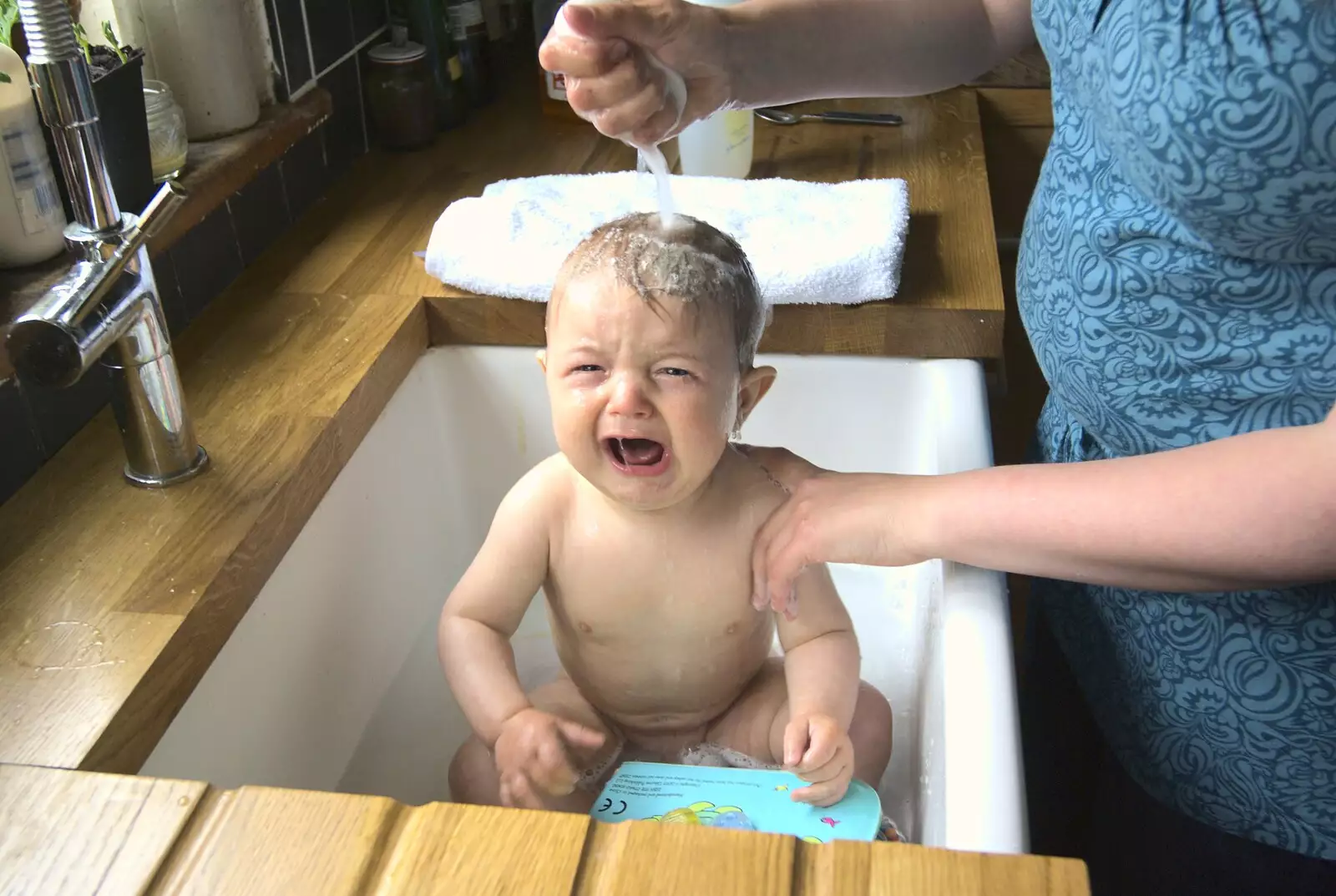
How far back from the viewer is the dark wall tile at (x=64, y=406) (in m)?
0.97

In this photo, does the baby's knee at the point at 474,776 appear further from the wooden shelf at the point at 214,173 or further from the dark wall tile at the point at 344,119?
the dark wall tile at the point at 344,119

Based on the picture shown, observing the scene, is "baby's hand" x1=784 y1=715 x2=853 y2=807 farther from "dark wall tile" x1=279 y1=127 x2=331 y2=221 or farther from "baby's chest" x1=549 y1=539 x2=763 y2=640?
"dark wall tile" x1=279 y1=127 x2=331 y2=221

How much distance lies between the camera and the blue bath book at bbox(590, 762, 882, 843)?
904 millimetres

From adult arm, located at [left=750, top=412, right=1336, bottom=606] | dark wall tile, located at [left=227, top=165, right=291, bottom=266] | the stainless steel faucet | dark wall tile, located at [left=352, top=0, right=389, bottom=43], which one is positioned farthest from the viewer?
dark wall tile, located at [left=352, top=0, right=389, bottom=43]

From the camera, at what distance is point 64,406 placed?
1005 millimetres

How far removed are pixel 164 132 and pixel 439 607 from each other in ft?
1.88

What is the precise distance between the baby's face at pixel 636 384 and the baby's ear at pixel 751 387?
0.05m

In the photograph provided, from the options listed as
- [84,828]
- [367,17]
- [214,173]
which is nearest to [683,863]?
[84,828]

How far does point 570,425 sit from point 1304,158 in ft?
1.72

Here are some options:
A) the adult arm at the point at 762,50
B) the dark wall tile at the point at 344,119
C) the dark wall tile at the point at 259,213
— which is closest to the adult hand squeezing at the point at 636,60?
the adult arm at the point at 762,50

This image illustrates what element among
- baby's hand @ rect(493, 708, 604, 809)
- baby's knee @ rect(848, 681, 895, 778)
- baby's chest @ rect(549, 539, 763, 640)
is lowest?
baby's knee @ rect(848, 681, 895, 778)

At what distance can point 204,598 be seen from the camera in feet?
2.71

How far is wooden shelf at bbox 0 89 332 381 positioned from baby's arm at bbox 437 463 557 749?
1.27ft

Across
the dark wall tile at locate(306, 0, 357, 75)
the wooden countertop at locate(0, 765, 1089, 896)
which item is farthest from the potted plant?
the wooden countertop at locate(0, 765, 1089, 896)
